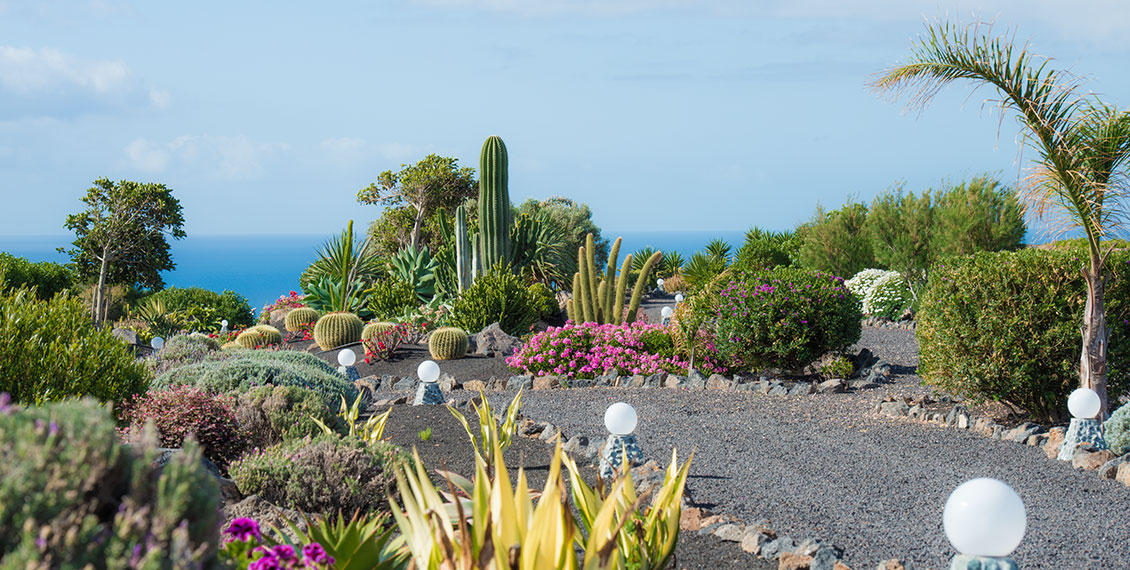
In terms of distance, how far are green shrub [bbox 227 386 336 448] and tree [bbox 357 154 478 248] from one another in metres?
19.1

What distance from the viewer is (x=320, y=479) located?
165 inches

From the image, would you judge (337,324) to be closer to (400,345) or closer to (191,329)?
(400,345)

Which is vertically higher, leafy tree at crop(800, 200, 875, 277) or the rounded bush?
leafy tree at crop(800, 200, 875, 277)

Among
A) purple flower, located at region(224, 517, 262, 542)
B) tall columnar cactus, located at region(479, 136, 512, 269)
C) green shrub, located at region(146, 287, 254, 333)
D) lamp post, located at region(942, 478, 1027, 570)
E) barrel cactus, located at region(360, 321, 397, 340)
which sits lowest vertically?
green shrub, located at region(146, 287, 254, 333)

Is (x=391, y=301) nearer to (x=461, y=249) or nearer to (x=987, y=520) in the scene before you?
(x=461, y=249)

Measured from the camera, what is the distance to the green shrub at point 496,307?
13.7 metres

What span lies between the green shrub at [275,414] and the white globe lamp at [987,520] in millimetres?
3894

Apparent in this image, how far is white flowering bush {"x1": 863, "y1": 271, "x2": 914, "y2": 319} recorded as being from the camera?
16.3 metres

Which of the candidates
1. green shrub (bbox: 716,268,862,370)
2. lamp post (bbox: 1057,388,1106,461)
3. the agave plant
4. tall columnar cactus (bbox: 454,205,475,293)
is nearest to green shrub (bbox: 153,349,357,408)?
green shrub (bbox: 716,268,862,370)

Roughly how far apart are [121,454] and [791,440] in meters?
5.17

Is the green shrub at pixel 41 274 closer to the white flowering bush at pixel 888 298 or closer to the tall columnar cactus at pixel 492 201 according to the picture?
the tall columnar cactus at pixel 492 201

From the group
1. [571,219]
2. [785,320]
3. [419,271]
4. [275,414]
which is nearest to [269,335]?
[419,271]

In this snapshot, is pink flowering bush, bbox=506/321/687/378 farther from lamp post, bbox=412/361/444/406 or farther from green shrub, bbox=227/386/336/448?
green shrub, bbox=227/386/336/448

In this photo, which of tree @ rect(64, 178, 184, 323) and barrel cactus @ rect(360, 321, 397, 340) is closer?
barrel cactus @ rect(360, 321, 397, 340)
